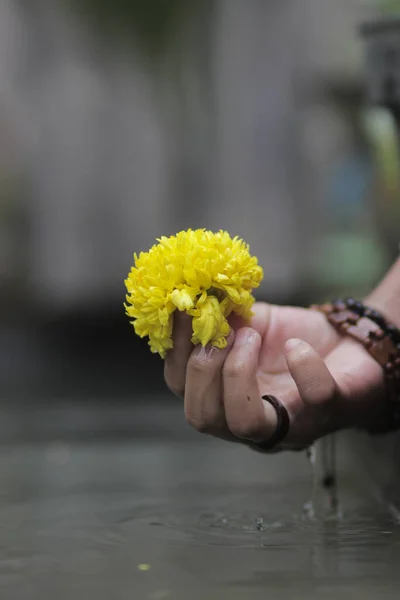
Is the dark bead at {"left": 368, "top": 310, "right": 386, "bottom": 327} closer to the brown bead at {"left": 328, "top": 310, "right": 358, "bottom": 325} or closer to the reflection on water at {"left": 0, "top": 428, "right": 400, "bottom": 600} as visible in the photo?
the brown bead at {"left": 328, "top": 310, "right": 358, "bottom": 325}

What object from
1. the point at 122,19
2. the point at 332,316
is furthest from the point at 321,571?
the point at 122,19

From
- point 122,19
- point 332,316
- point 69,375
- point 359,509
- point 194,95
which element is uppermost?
point 122,19

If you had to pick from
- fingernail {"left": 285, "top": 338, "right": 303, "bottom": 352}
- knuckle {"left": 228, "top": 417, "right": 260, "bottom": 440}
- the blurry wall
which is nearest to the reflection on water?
knuckle {"left": 228, "top": 417, "right": 260, "bottom": 440}

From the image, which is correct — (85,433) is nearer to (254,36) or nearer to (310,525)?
(310,525)

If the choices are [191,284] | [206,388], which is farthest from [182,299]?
[206,388]

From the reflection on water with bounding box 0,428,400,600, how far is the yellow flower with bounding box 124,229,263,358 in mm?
264

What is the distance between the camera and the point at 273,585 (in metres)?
1.11

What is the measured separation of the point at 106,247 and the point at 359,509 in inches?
202

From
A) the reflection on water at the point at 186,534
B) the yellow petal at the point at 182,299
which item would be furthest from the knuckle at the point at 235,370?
the reflection on water at the point at 186,534

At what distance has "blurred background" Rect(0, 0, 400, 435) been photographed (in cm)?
632

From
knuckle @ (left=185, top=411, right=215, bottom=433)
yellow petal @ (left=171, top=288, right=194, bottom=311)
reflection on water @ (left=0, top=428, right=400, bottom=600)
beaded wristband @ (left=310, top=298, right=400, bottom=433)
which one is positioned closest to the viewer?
reflection on water @ (left=0, top=428, right=400, bottom=600)

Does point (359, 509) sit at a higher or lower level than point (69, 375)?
higher

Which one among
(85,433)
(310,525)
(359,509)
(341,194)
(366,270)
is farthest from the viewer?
(341,194)

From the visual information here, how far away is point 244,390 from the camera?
1.32 meters
